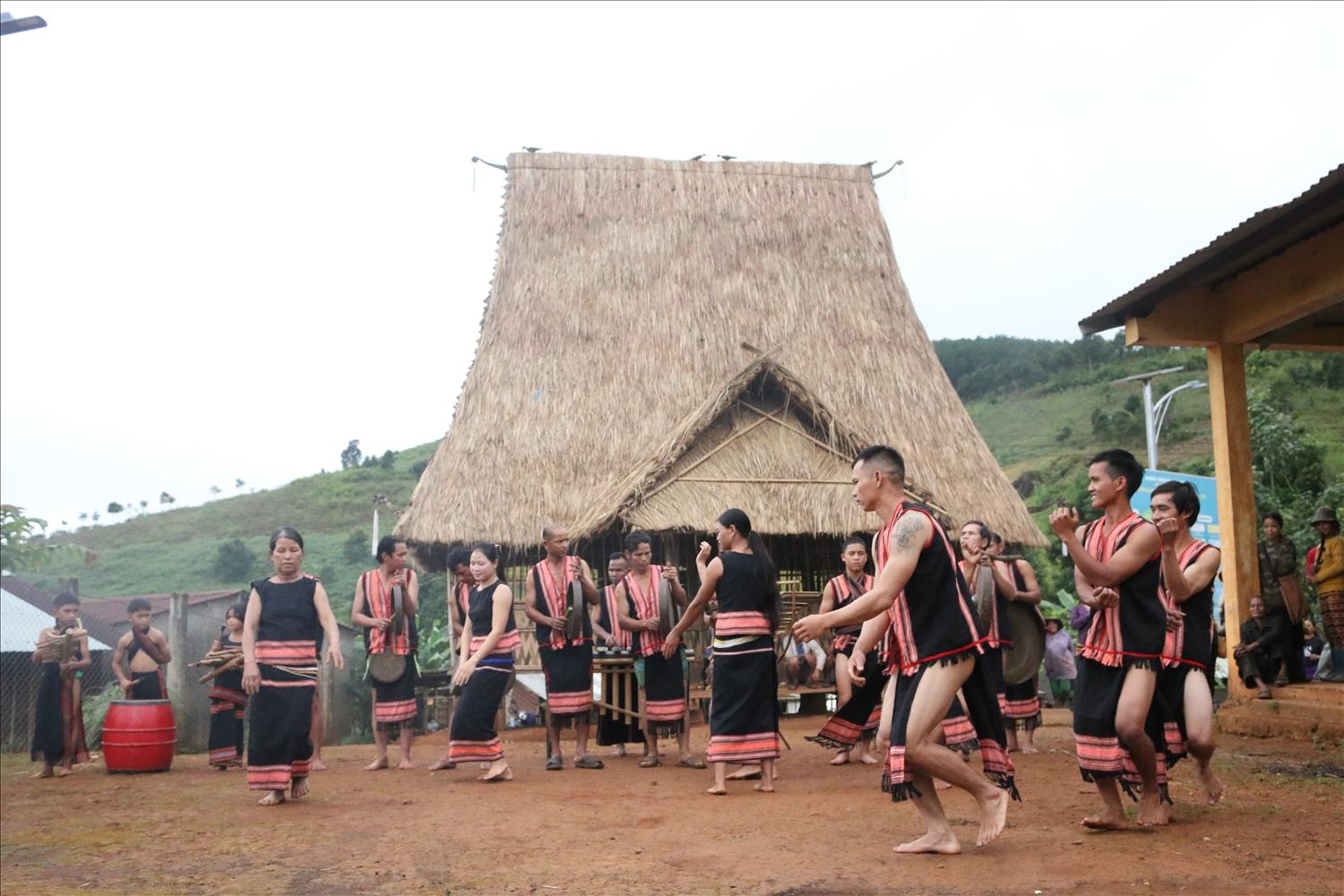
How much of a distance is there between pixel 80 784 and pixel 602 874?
23.0 ft

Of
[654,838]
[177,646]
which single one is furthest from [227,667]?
[654,838]

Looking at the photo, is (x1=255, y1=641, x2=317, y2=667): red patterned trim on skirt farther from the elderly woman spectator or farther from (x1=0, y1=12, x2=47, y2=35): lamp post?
the elderly woman spectator

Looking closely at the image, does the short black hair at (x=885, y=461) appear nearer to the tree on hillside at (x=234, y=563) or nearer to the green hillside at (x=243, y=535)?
the green hillside at (x=243, y=535)

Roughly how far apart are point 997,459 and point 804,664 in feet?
83.2

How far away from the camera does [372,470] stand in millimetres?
51688

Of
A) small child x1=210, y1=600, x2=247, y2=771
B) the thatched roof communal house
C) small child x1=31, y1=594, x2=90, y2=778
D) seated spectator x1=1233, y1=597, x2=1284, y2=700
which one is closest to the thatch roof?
the thatched roof communal house

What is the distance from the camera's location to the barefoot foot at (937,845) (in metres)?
5.59

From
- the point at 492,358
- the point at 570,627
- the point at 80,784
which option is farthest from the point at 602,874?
the point at 492,358

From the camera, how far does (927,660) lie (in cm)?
552

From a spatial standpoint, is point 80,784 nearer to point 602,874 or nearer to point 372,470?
point 602,874

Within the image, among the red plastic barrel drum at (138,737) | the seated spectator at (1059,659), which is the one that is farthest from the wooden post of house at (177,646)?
the seated spectator at (1059,659)

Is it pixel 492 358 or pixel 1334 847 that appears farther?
pixel 492 358

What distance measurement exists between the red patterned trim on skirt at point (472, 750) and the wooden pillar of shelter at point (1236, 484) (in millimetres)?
6617

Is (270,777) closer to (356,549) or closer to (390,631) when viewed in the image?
(390,631)
